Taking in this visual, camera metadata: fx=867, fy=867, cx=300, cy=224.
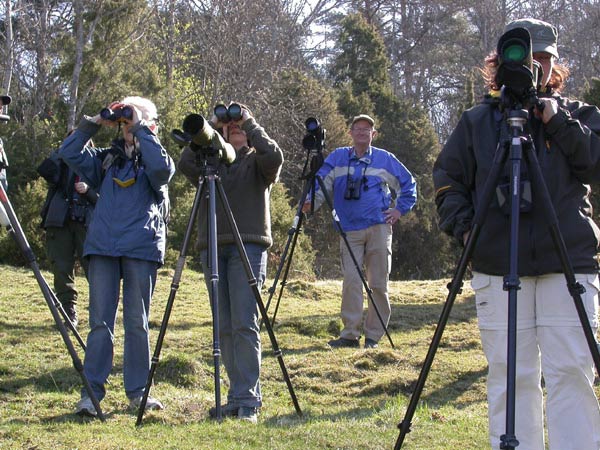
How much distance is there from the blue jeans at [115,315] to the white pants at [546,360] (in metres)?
2.43

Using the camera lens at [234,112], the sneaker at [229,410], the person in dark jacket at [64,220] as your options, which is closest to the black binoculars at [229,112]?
the camera lens at [234,112]

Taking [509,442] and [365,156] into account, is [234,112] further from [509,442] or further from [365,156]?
[365,156]

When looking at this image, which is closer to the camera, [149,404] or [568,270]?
[568,270]

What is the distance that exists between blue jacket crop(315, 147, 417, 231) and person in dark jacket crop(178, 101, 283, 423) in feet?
8.20

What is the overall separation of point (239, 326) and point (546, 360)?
227 centimetres

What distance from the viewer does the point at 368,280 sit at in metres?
8.16

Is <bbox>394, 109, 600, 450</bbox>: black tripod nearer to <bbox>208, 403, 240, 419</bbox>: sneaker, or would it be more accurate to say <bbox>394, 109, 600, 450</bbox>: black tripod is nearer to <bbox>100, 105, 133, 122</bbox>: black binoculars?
<bbox>208, 403, 240, 419</bbox>: sneaker

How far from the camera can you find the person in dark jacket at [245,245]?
17.4ft

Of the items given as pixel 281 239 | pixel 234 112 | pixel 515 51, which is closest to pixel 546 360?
pixel 515 51

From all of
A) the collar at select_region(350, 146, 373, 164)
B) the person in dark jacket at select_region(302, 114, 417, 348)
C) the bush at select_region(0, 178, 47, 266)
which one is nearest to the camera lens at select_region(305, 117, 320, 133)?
the person in dark jacket at select_region(302, 114, 417, 348)

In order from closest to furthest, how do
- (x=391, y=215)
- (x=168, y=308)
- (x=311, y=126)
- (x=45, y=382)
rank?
(x=168, y=308)
(x=45, y=382)
(x=311, y=126)
(x=391, y=215)

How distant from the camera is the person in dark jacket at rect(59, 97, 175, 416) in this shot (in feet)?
17.2

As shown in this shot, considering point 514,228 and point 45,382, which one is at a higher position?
point 514,228

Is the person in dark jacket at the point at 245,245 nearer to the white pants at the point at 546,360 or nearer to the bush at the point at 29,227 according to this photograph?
the white pants at the point at 546,360
